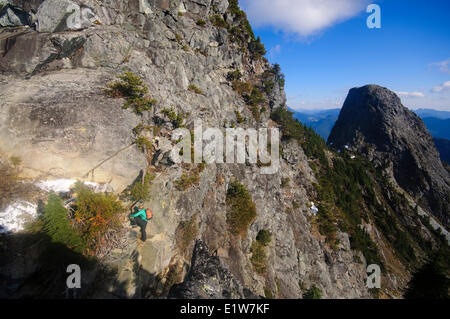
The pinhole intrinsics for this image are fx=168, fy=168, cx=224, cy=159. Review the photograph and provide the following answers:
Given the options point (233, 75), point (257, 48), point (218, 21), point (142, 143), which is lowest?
point (142, 143)

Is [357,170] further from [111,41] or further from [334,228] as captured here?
[111,41]

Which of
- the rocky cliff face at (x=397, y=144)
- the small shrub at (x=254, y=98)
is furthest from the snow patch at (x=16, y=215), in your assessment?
the rocky cliff face at (x=397, y=144)

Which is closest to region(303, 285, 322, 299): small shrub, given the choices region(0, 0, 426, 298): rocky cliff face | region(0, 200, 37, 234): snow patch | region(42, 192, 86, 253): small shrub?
region(0, 0, 426, 298): rocky cliff face

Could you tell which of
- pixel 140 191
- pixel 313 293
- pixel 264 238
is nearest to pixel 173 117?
Result: pixel 140 191

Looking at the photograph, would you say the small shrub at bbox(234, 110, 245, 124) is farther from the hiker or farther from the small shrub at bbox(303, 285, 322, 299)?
the small shrub at bbox(303, 285, 322, 299)

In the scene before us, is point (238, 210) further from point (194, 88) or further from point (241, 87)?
point (241, 87)

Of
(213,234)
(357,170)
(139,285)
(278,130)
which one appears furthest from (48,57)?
(357,170)

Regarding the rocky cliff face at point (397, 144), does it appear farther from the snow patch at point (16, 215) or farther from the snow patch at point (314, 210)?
the snow patch at point (16, 215)
